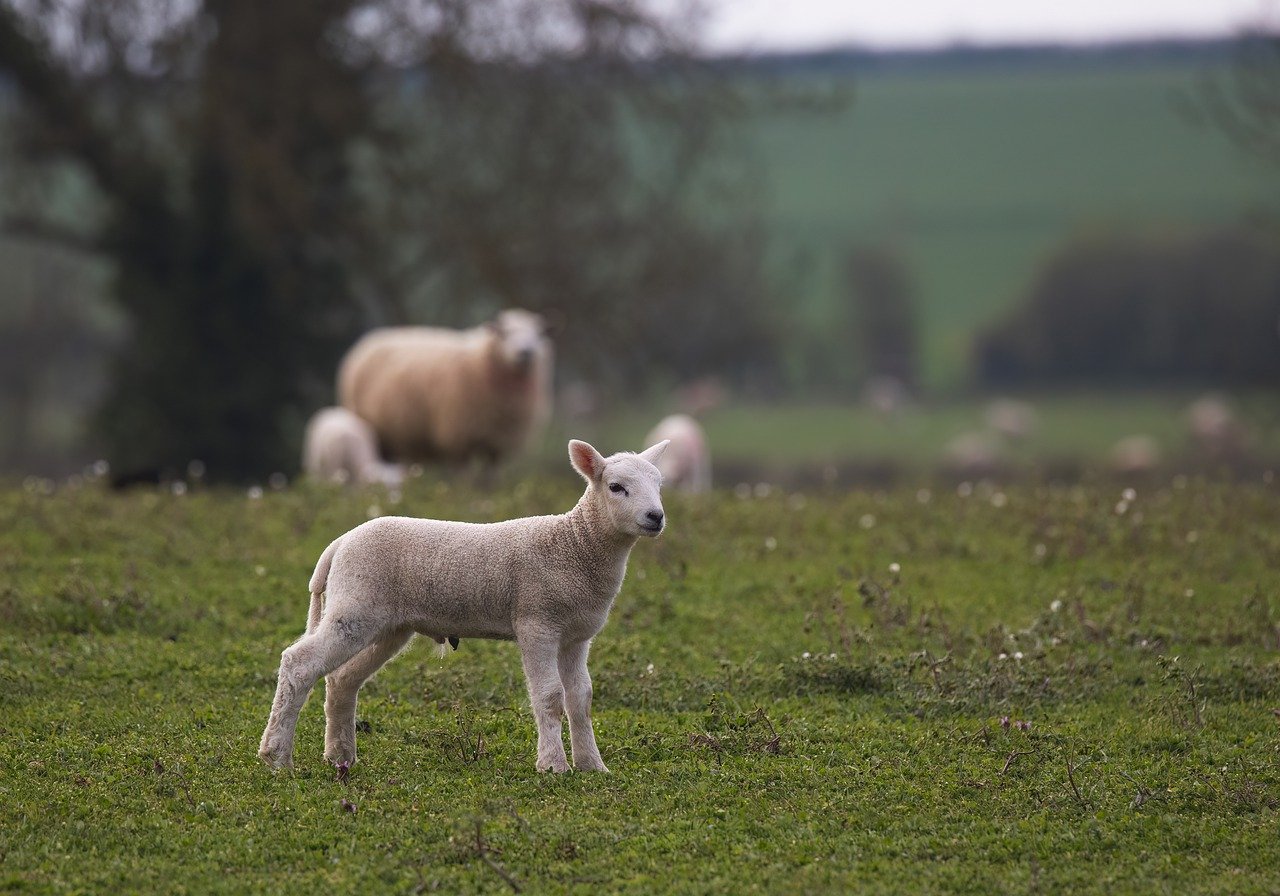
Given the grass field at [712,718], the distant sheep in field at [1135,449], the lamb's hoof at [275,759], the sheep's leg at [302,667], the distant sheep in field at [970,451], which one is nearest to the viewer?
the grass field at [712,718]

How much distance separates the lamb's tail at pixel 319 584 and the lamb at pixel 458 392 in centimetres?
Answer: 991

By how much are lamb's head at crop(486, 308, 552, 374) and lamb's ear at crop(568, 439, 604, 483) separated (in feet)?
32.4

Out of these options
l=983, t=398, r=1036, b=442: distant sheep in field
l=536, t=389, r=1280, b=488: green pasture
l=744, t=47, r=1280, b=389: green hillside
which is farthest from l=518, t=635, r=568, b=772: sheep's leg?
l=744, t=47, r=1280, b=389: green hillside

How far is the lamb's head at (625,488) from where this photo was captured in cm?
588

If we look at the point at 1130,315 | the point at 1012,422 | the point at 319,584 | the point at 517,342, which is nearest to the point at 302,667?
the point at 319,584

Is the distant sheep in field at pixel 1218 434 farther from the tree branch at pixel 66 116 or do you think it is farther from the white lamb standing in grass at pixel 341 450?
the tree branch at pixel 66 116

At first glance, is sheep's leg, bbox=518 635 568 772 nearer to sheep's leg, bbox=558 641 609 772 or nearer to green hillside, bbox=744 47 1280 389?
sheep's leg, bbox=558 641 609 772

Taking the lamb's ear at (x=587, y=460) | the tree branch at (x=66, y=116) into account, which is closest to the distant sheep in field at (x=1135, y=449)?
the tree branch at (x=66, y=116)

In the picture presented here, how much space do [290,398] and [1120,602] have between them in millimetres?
15130

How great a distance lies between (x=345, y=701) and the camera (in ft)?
19.8

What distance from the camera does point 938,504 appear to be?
11.4 metres

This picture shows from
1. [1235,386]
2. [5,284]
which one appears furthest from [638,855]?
[5,284]

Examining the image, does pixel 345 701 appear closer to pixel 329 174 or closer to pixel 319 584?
pixel 319 584

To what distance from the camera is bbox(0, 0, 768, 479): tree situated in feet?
65.9
